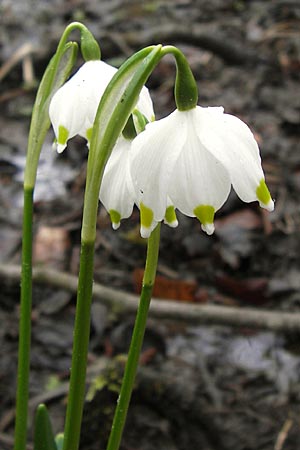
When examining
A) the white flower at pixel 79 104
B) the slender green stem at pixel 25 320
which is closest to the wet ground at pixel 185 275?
the slender green stem at pixel 25 320

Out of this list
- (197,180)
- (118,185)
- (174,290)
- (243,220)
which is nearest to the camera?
(197,180)

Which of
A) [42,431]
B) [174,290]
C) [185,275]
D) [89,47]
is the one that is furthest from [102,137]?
[185,275]

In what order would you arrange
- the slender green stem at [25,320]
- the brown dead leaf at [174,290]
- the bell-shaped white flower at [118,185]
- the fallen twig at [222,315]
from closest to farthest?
1. the bell-shaped white flower at [118,185]
2. the slender green stem at [25,320]
3. the fallen twig at [222,315]
4. the brown dead leaf at [174,290]

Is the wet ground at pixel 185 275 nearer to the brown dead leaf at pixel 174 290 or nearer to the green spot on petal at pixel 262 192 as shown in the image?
the brown dead leaf at pixel 174 290

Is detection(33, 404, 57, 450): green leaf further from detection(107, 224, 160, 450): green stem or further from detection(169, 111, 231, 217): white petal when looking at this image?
detection(169, 111, 231, 217): white petal

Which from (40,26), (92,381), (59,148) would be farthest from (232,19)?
(59,148)

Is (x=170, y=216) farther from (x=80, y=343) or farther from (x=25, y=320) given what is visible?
(x=25, y=320)
